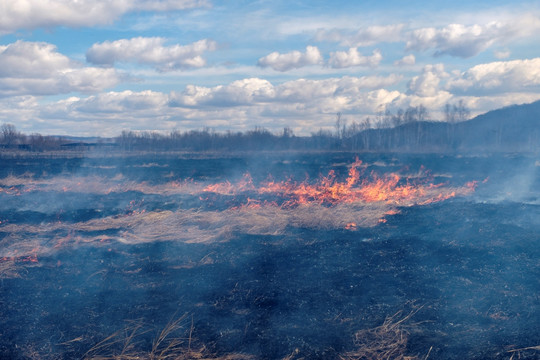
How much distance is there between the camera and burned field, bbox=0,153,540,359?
18.1 feet

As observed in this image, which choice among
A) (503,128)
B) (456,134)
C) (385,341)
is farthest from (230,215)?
(503,128)

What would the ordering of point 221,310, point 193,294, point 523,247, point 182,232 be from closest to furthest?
point 221,310
point 193,294
point 523,247
point 182,232

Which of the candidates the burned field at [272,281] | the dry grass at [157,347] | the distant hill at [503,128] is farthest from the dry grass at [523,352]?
the distant hill at [503,128]

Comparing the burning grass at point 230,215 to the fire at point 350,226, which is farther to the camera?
the fire at point 350,226

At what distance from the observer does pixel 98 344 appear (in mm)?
5512

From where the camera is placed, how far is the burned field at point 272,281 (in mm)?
5523

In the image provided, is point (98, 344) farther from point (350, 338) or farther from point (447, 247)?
point (447, 247)

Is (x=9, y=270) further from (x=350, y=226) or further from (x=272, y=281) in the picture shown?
(x=350, y=226)

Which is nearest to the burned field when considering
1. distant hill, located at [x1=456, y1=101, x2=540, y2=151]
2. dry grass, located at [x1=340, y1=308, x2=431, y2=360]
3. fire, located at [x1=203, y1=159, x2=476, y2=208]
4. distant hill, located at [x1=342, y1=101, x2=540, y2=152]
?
dry grass, located at [x1=340, y1=308, x2=431, y2=360]

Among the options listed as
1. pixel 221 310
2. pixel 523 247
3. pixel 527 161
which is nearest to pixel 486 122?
pixel 527 161

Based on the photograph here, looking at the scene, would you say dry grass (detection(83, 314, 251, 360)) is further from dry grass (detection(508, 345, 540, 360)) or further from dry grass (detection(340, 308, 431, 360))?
dry grass (detection(508, 345, 540, 360))

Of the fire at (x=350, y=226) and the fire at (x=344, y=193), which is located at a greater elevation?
the fire at (x=344, y=193)

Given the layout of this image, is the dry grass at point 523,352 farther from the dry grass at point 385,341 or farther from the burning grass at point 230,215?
the burning grass at point 230,215

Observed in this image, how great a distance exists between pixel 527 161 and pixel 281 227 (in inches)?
1066
